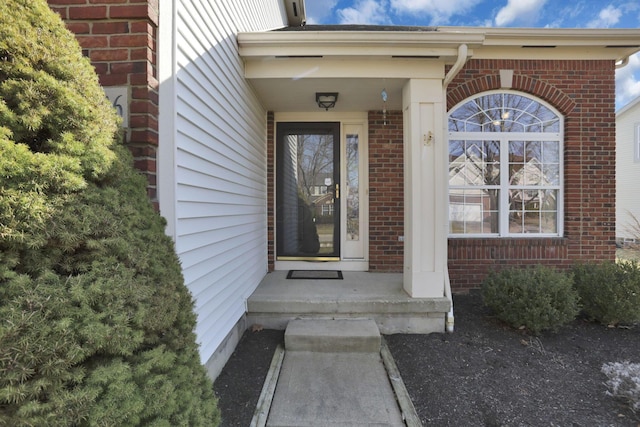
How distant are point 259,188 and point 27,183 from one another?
3028 mm

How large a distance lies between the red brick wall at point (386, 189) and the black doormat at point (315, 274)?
0.61 metres

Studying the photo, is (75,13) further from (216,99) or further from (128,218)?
(128,218)

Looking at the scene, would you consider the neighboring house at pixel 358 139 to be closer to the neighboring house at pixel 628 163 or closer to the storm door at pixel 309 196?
the storm door at pixel 309 196

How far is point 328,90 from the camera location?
3.55 meters

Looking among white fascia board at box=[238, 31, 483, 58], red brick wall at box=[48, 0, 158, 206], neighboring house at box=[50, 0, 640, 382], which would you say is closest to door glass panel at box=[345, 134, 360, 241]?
neighboring house at box=[50, 0, 640, 382]

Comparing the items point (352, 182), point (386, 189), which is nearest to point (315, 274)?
point (352, 182)

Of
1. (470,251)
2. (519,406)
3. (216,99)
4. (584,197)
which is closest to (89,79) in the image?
(216,99)

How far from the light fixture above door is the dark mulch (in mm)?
2712

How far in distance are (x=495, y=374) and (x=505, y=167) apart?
2.96 m

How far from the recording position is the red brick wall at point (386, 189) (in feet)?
14.5

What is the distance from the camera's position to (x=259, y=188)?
399 centimetres

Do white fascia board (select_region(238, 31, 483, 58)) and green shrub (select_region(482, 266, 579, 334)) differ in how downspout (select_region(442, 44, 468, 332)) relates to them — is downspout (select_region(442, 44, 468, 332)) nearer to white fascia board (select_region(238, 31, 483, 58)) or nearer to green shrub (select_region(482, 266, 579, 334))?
white fascia board (select_region(238, 31, 483, 58))

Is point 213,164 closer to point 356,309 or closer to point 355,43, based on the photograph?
point 355,43

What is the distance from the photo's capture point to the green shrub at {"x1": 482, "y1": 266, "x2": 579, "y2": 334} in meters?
3.00
